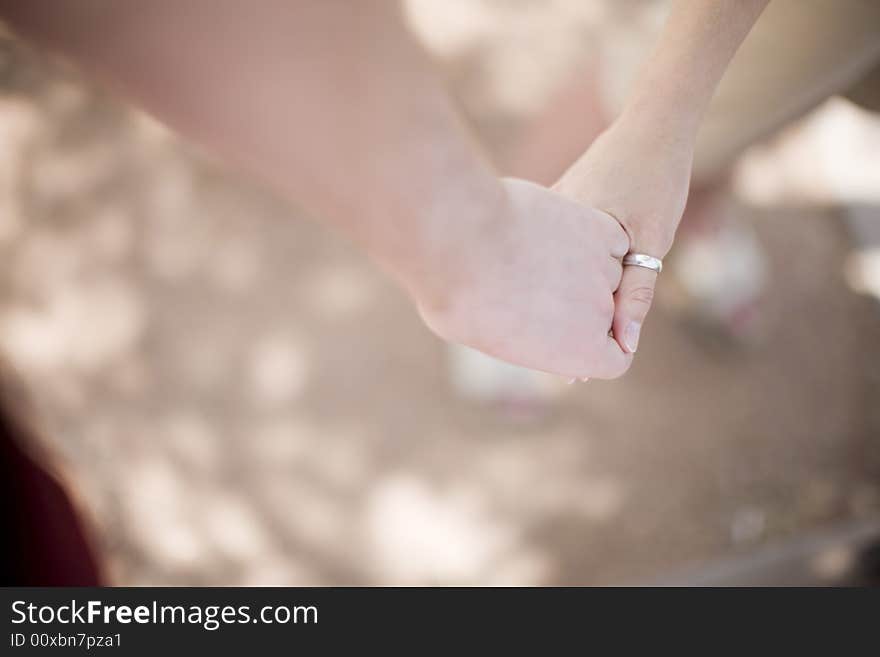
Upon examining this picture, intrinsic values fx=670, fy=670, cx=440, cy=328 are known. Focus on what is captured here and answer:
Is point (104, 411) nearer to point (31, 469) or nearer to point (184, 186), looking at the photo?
point (184, 186)

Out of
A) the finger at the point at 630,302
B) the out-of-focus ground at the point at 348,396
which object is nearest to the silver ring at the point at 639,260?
the finger at the point at 630,302

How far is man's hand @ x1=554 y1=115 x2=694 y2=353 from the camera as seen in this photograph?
2.26 feet

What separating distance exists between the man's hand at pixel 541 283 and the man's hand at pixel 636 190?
0.02 m

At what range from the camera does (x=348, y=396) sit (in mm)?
1529

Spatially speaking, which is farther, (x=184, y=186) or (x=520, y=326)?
(x=184, y=186)

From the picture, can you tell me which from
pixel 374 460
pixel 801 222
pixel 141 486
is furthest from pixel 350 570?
pixel 801 222

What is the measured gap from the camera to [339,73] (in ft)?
1.79

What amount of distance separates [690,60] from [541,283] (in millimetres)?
265

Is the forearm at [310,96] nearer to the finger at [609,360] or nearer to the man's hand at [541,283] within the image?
the man's hand at [541,283]

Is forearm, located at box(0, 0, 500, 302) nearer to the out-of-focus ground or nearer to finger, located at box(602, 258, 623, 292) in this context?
finger, located at box(602, 258, 623, 292)

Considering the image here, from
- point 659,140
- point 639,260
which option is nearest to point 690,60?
point 659,140

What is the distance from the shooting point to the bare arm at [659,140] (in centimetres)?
66

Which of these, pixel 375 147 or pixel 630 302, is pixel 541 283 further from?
pixel 375 147

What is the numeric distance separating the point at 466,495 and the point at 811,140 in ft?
3.82
